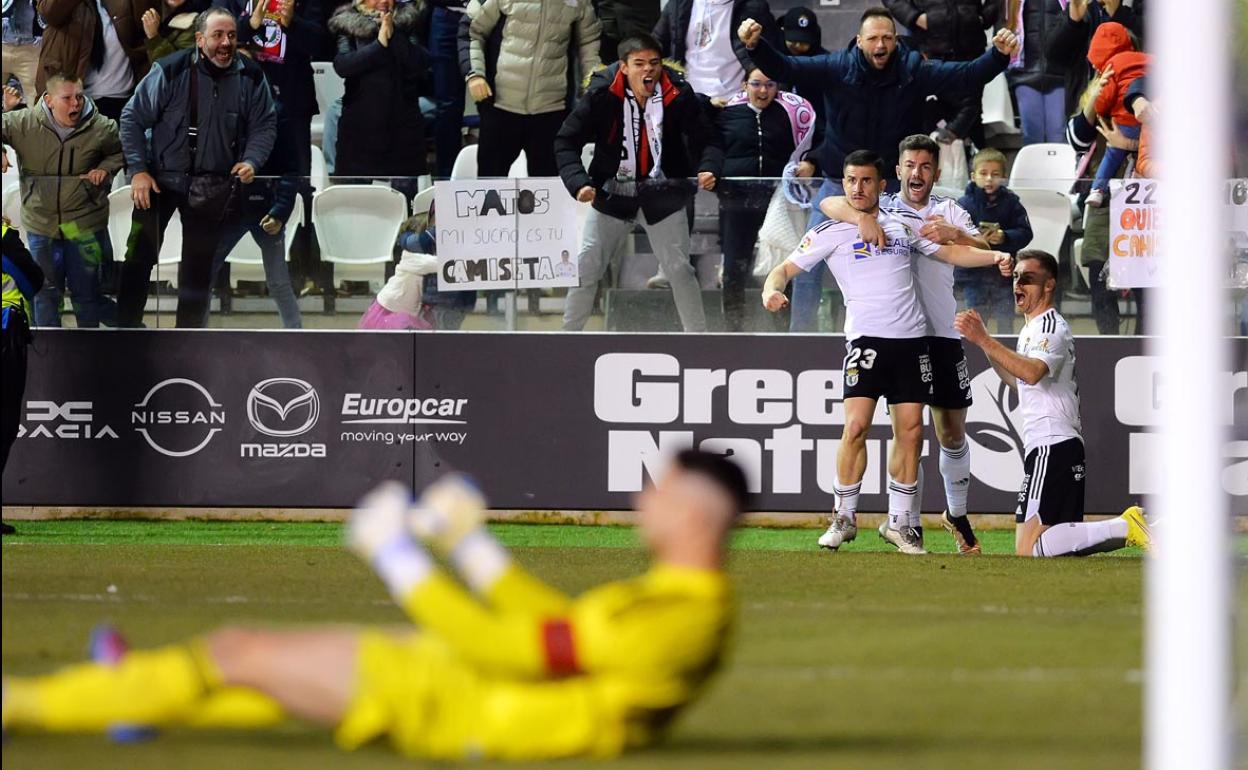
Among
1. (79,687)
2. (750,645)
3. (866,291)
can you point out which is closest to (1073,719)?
(750,645)

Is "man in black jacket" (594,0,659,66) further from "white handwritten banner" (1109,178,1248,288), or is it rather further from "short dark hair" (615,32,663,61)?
"white handwritten banner" (1109,178,1248,288)

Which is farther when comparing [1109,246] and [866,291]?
[1109,246]

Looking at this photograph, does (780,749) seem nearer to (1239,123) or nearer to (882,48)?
(1239,123)

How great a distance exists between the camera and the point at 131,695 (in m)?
4.71

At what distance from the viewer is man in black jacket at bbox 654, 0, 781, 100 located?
14.7 meters

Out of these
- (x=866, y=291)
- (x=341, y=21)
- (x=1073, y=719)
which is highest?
(x=341, y=21)

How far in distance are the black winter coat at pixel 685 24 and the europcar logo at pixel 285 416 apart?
414cm

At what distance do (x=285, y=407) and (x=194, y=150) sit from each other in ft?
6.83

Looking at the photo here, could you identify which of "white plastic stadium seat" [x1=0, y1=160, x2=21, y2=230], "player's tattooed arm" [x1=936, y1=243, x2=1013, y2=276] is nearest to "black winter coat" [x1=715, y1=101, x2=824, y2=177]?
"player's tattooed arm" [x1=936, y1=243, x2=1013, y2=276]

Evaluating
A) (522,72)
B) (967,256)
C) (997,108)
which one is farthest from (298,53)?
(967,256)

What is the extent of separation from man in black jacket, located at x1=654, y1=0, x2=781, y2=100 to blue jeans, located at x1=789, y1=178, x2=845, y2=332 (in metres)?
2.01

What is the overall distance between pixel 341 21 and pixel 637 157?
291cm

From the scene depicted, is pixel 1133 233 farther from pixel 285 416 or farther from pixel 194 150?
pixel 194 150

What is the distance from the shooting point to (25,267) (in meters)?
11.4
